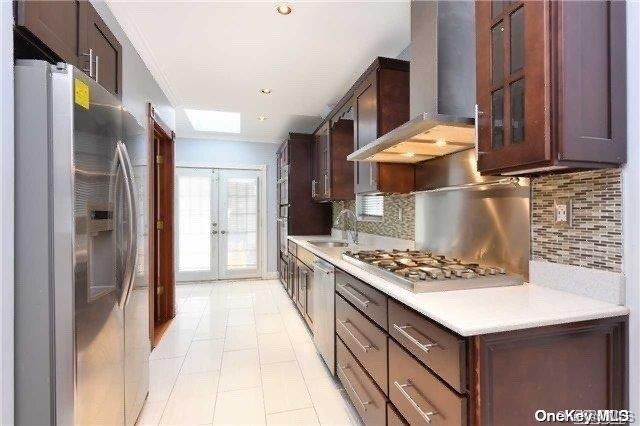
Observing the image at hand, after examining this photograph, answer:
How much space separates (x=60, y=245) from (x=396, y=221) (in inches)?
97.6

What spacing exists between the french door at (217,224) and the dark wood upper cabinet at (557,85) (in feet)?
16.8

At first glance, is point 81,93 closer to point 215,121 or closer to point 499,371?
point 499,371

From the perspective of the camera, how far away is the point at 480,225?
194 cm

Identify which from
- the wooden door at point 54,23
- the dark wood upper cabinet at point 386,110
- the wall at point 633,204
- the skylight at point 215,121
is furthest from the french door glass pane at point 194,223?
the wall at point 633,204

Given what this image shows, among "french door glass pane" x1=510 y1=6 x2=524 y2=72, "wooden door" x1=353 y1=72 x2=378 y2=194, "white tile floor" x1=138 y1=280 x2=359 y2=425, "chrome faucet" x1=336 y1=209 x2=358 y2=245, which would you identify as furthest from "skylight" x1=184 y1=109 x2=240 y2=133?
"french door glass pane" x1=510 y1=6 x2=524 y2=72

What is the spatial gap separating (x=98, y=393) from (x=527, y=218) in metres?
2.15

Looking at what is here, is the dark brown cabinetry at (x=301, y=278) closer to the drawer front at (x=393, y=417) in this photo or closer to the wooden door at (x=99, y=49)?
the drawer front at (x=393, y=417)

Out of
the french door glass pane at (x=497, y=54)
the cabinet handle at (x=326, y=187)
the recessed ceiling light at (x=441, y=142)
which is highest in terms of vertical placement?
the french door glass pane at (x=497, y=54)

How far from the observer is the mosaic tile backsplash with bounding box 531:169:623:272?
4.13 ft

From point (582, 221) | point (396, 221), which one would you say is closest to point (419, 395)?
point (582, 221)

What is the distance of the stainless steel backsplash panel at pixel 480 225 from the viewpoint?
165cm

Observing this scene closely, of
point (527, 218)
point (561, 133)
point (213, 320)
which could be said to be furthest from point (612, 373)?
point (213, 320)

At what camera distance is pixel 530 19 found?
1.16 m

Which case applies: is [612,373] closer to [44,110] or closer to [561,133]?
[561,133]
